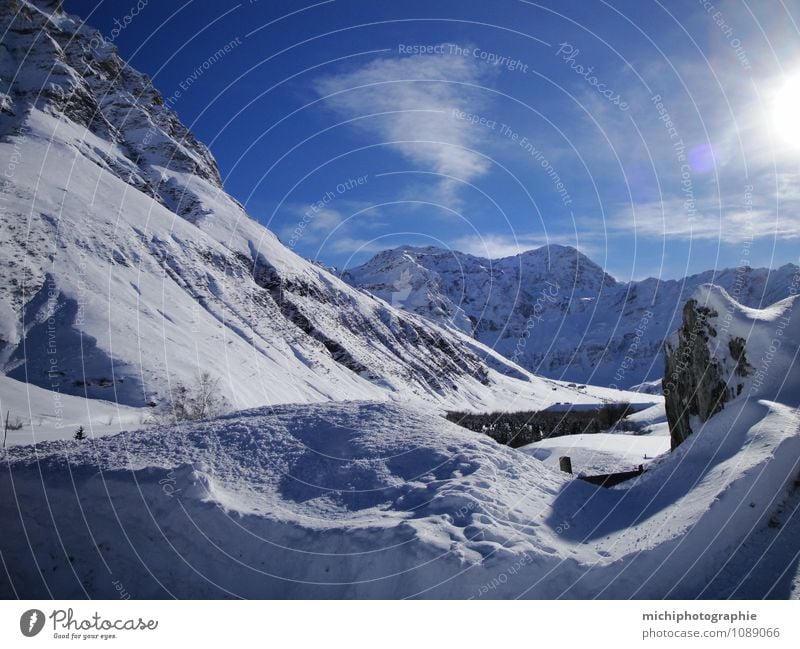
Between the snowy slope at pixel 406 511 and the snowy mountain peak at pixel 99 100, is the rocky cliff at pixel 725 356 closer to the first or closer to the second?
the snowy slope at pixel 406 511

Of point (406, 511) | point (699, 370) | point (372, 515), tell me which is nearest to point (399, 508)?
point (406, 511)

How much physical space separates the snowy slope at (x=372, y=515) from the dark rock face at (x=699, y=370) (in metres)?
1.23

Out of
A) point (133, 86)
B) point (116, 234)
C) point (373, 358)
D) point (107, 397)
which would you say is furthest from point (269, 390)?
point (133, 86)

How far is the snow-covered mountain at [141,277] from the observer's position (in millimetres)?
51344

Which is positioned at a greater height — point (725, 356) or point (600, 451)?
point (725, 356)

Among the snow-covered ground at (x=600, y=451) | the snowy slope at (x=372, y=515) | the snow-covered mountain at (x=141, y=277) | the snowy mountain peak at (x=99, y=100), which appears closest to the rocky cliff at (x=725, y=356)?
the snowy slope at (x=372, y=515)

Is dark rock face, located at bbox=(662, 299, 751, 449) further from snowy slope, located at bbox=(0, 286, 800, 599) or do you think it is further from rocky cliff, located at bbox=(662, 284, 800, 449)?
snowy slope, located at bbox=(0, 286, 800, 599)

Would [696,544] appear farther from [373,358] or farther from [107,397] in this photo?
[373,358]

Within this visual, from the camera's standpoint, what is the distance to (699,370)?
13.5 m
